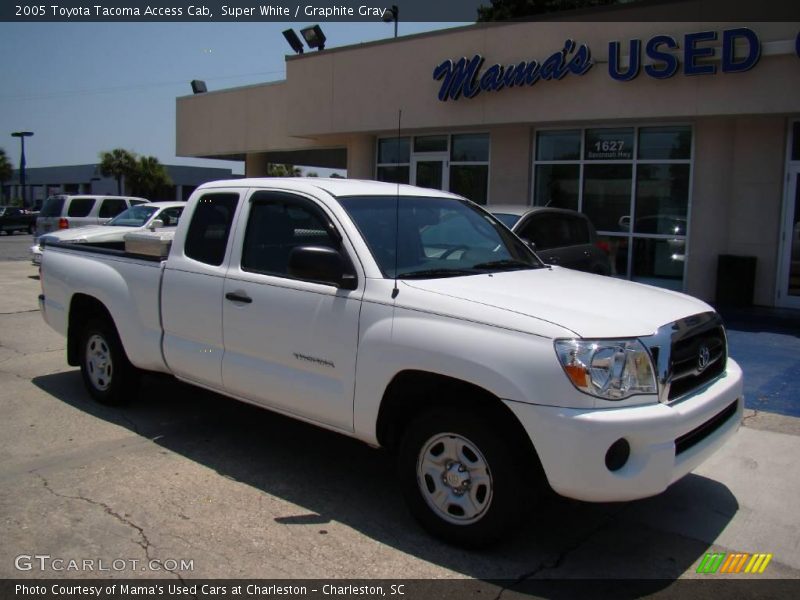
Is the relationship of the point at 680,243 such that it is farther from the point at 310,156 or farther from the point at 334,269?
the point at 310,156

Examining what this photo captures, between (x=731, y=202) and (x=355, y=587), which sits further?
(x=731, y=202)

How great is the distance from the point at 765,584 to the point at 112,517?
3489 mm

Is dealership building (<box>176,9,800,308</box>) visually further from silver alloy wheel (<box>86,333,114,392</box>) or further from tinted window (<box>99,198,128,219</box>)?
tinted window (<box>99,198,128,219</box>)

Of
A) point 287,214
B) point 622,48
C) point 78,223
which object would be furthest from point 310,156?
point 287,214

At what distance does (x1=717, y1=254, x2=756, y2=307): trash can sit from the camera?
39.4 feet

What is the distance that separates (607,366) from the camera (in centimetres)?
348

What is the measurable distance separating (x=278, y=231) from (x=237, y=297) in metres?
0.52

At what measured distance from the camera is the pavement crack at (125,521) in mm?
3721

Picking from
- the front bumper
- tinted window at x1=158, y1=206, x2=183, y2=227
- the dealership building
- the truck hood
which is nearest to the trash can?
the dealership building

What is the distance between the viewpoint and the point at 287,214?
4934 millimetres

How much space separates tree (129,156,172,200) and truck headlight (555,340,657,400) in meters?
56.8

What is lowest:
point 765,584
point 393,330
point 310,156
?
point 765,584

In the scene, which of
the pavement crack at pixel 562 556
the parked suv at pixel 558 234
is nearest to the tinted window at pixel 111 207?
the parked suv at pixel 558 234

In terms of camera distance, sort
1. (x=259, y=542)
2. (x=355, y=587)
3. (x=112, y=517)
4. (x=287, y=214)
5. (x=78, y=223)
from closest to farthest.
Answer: (x=355, y=587), (x=259, y=542), (x=112, y=517), (x=287, y=214), (x=78, y=223)
